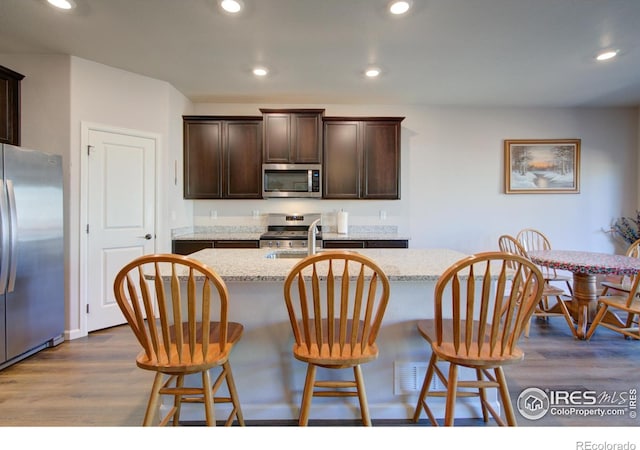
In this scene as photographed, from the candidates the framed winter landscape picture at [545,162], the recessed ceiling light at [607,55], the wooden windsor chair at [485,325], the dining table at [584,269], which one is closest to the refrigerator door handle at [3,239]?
the wooden windsor chair at [485,325]

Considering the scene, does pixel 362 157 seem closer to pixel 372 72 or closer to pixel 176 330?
pixel 372 72

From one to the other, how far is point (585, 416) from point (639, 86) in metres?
3.82

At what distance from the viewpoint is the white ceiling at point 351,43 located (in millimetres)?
2207

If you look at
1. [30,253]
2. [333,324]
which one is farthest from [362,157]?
[30,253]

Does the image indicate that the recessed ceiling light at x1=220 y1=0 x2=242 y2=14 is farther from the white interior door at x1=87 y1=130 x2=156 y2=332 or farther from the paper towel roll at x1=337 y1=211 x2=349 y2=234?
the paper towel roll at x1=337 y1=211 x2=349 y2=234

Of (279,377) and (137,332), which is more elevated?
(137,332)

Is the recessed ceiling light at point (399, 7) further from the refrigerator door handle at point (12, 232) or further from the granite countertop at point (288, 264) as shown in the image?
the refrigerator door handle at point (12, 232)

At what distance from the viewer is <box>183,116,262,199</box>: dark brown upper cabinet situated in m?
3.88

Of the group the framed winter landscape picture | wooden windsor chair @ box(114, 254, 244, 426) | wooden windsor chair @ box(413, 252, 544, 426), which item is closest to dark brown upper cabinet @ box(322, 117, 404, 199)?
the framed winter landscape picture

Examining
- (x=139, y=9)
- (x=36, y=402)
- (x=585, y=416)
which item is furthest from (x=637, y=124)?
(x=36, y=402)

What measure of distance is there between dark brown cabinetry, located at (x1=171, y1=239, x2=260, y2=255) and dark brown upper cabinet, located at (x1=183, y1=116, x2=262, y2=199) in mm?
627

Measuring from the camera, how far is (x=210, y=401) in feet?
4.43

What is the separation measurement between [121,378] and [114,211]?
1.65 m

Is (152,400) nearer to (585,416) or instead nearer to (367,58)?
(585,416)
